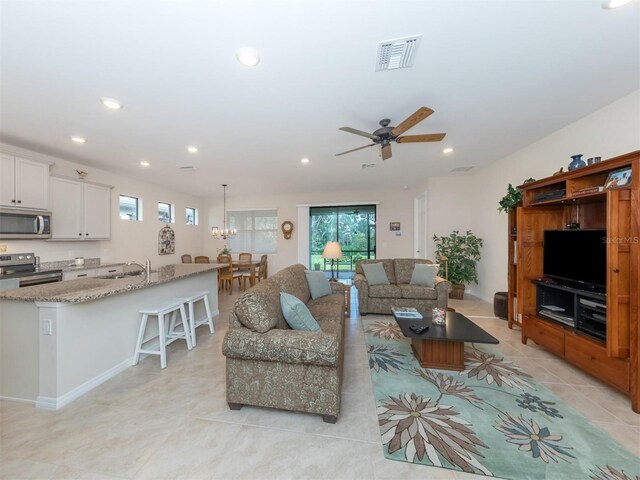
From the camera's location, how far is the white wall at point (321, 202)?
23.1 ft

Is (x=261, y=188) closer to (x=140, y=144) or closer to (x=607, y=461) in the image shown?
(x=140, y=144)

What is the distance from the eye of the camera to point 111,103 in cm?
246

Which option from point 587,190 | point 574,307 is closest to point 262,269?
point 574,307

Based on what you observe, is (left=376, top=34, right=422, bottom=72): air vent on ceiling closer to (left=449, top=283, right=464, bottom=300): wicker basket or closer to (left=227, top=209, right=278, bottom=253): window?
(left=449, top=283, right=464, bottom=300): wicker basket

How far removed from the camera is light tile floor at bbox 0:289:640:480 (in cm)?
141

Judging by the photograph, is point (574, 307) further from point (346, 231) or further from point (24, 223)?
point (24, 223)

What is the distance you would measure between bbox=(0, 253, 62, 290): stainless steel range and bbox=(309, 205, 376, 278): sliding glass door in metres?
5.49

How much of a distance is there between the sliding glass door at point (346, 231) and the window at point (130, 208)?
14.2 ft

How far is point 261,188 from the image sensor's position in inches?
262

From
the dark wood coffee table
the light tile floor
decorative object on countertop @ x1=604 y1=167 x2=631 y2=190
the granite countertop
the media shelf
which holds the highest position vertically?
decorative object on countertop @ x1=604 y1=167 x2=631 y2=190

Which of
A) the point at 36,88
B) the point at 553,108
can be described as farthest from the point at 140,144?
the point at 553,108

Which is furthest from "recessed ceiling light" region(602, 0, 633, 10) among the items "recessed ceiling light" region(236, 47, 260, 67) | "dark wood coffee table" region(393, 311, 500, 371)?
"dark wood coffee table" region(393, 311, 500, 371)

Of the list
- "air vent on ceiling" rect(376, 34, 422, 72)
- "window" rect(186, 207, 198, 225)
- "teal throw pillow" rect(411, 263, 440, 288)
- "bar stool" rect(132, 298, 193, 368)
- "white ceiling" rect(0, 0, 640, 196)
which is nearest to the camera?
"white ceiling" rect(0, 0, 640, 196)

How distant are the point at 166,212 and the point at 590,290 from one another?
8.02 metres
